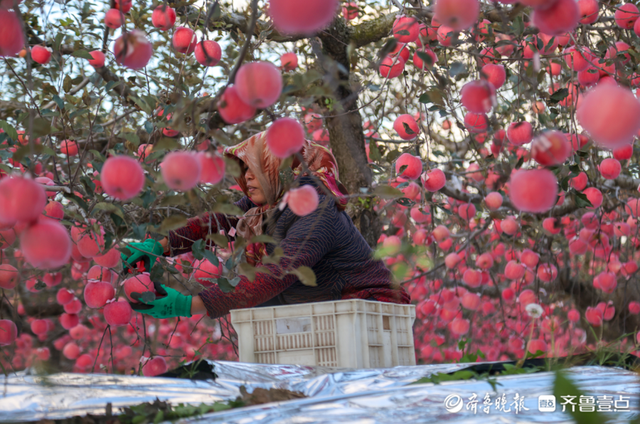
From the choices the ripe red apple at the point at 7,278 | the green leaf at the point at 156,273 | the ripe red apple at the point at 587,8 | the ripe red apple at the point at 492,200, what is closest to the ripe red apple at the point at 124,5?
the green leaf at the point at 156,273

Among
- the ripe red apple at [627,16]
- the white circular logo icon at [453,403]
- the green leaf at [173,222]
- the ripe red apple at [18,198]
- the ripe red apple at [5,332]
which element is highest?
the ripe red apple at [627,16]

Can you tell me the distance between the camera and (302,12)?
71cm

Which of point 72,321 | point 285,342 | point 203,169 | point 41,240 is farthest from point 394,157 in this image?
point 72,321

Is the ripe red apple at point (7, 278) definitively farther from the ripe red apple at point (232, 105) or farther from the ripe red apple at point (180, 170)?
the ripe red apple at point (232, 105)

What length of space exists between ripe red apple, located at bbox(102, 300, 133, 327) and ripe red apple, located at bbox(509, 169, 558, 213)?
1218 millimetres

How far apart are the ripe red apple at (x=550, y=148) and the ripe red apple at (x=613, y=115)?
92mm

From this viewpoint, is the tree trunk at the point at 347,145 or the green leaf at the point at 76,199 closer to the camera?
the green leaf at the point at 76,199

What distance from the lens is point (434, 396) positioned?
953mm

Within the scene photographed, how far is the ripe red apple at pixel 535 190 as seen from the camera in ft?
3.24

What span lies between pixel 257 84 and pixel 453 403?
62 cm

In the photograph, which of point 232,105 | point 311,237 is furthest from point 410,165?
point 232,105

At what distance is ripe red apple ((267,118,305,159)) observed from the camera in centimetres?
96

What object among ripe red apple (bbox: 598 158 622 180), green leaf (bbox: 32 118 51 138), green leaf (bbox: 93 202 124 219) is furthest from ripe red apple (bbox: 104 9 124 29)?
ripe red apple (bbox: 598 158 622 180)

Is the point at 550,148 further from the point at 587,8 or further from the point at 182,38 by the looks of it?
the point at 182,38
